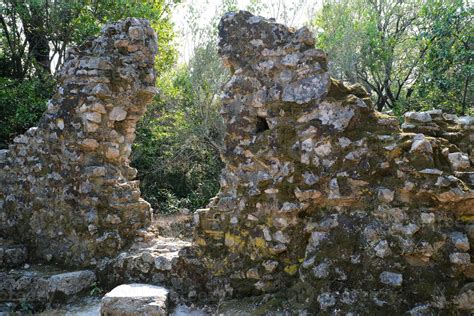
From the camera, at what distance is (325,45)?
15.5 metres

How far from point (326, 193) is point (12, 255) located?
4603mm

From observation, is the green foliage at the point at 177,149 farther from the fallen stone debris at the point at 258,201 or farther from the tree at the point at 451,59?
the fallen stone debris at the point at 258,201

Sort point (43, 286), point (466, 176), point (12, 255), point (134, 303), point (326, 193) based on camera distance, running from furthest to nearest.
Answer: point (12, 255) < point (43, 286) < point (134, 303) < point (326, 193) < point (466, 176)

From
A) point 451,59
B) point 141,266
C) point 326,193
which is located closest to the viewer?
point 326,193

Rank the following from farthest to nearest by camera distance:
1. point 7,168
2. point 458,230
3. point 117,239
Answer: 1. point 7,168
2. point 117,239
3. point 458,230

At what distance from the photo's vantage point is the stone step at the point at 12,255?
6180 mm

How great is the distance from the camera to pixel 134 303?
4605 mm

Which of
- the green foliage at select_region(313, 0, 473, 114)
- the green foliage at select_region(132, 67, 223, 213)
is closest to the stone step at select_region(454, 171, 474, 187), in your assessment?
the green foliage at select_region(313, 0, 473, 114)

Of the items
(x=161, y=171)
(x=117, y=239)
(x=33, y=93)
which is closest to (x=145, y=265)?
(x=117, y=239)

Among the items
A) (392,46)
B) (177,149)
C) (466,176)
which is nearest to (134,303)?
(466,176)

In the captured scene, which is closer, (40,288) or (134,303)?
(134,303)

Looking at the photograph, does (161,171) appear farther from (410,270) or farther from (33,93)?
(410,270)

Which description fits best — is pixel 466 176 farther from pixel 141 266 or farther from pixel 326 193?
pixel 141 266

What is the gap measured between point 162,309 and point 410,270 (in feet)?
8.17
